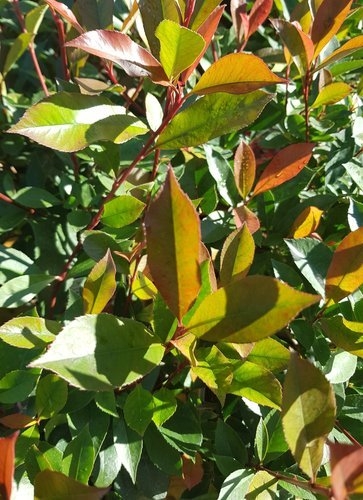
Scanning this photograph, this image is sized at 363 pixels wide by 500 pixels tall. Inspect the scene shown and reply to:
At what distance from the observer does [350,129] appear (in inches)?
40.1

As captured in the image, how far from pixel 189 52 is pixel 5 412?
2.27ft

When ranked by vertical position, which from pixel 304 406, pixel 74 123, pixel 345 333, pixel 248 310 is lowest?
pixel 345 333

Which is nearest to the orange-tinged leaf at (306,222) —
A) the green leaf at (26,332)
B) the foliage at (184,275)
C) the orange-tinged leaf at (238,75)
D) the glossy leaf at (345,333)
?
the foliage at (184,275)

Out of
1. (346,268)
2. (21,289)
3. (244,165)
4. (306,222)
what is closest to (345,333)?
(346,268)

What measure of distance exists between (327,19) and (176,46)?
0.33 meters

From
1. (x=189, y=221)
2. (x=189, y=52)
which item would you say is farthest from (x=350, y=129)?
(x=189, y=221)

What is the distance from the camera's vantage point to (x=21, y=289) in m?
0.92

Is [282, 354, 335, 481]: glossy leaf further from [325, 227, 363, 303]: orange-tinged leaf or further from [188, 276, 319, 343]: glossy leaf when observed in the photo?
[325, 227, 363, 303]: orange-tinged leaf

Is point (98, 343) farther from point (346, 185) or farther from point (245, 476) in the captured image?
point (346, 185)

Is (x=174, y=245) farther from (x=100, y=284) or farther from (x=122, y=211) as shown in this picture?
(x=122, y=211)

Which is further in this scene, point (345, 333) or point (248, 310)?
point (345, 333)

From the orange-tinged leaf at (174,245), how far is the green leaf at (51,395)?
28 centimetres

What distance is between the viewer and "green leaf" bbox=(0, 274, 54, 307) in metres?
0.90

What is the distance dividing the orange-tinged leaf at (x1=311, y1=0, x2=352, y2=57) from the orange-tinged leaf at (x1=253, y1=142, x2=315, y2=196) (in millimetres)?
160
